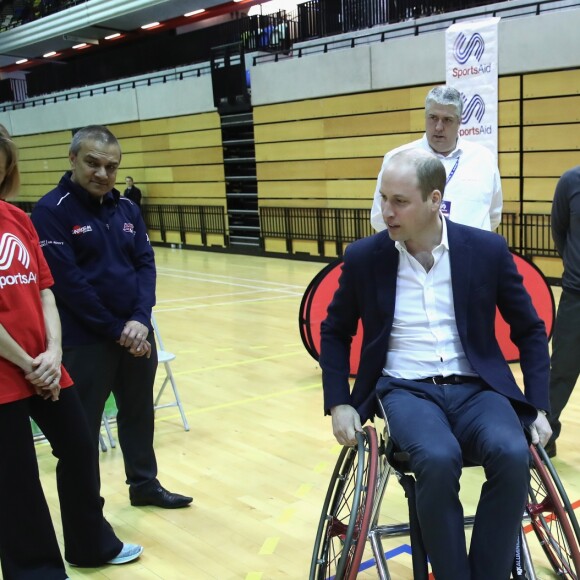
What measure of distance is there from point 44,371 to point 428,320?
1092 millimetres

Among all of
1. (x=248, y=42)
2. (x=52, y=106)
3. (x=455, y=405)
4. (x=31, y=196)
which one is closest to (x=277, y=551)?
(x=455, y=405)

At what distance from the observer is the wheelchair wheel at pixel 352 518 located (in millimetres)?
1700

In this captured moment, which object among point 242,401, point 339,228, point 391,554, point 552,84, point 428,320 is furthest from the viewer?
point 339,228

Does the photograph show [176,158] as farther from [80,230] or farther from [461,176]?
[80,230]

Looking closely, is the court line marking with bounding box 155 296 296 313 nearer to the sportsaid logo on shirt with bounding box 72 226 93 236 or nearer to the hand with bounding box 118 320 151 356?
the hand with bounding box 118 320 151 356

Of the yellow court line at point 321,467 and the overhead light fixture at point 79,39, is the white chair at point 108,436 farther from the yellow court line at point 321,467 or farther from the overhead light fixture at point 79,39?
the overhead light fixture at point 79,39

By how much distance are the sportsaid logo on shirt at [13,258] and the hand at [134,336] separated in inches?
23.0

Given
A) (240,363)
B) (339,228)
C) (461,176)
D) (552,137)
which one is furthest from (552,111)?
(461,176)

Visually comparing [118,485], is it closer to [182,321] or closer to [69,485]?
[69,485]

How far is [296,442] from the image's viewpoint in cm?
370

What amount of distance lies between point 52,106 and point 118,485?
1573cm

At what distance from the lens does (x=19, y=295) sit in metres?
2.02

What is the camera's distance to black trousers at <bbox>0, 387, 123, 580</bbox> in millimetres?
2002

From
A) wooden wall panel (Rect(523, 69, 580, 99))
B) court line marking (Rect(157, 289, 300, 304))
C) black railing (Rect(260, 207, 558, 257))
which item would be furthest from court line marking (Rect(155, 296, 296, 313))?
wooden wall panel (Rect(523, 69, 580, 99))
